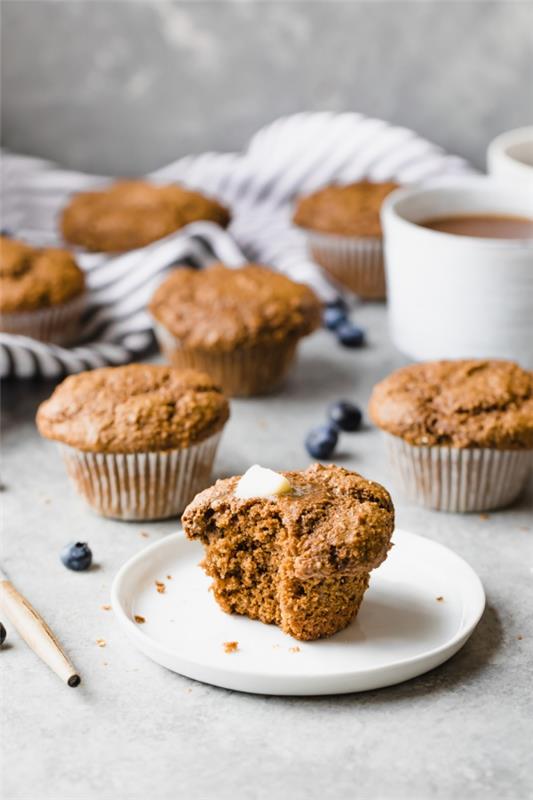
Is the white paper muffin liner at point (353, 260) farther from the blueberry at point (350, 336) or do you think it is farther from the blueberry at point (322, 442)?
the blueberry at point (322, 442)

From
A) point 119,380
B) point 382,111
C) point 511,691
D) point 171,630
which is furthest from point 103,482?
point 382,111

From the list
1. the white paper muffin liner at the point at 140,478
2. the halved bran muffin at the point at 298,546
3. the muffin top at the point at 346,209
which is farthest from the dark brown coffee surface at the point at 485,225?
the halved bran muffin at the point at 298,546

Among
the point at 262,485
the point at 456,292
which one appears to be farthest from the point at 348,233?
the point at 262,485

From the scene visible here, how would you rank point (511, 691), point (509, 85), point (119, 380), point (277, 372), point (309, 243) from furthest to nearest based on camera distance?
point (509, 85) < point (309, 243) < point (277, 372) < point (119, 380) < point (511, 691)

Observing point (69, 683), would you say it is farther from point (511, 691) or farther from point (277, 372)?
point (277, 372)

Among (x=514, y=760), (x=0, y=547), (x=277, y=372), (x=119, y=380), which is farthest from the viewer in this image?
(x=277, y=372)

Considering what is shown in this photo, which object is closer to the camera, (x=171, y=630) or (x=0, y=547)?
(x=171, y=630)

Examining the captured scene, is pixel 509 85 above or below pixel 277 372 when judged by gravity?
above

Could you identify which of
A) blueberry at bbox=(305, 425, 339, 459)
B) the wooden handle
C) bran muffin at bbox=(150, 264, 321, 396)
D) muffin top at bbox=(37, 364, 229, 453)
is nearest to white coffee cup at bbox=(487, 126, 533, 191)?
bran muffin at bbox=(150, 264, 321, 396)
